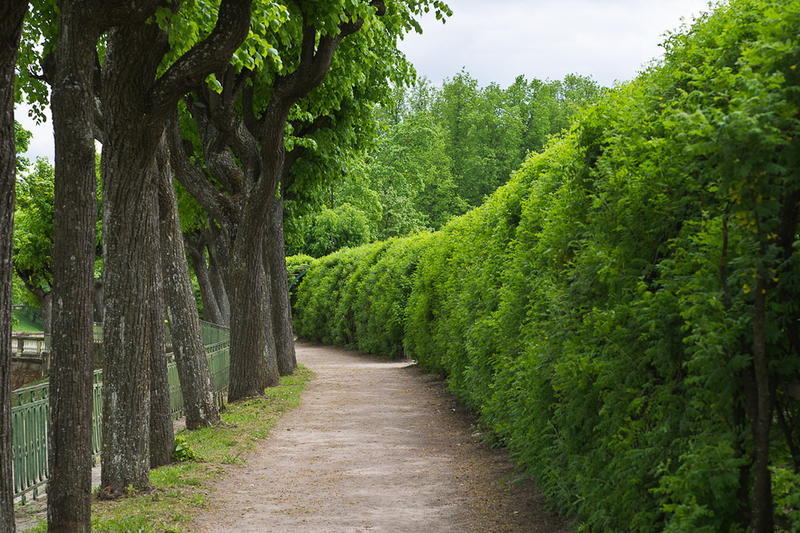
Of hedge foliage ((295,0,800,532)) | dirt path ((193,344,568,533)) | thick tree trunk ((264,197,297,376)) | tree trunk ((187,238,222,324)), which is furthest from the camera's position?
tree trunk ((187,238,222,324))

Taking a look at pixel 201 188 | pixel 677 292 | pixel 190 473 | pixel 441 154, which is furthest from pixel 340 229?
pixel 677 292

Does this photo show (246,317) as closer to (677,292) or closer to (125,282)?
(125,282)

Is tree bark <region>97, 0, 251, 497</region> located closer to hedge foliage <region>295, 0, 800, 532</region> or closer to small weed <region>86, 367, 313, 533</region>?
small weed <region>86, 367, 313, 533</region>

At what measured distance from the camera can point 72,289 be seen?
6984 millimetres

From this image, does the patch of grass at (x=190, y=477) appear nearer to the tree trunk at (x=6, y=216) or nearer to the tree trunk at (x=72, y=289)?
the tree trunk at (x=72, y=289)

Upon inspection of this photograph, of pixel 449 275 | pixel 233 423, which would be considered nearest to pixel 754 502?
pixel 233 423

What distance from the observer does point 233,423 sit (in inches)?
533

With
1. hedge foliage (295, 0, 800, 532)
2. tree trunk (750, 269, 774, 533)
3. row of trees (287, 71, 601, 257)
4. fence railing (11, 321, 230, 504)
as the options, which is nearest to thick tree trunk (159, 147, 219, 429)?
fence railing (11, 321, 230, 504)

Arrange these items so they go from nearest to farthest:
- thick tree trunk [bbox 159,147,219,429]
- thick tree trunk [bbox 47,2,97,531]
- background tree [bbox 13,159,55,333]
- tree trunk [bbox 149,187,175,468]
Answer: thick tree trunk [bbox 47,2,97,531], tree trunk [bbox 149,187,175,468], thick tree trunk [bbox 159,147,219,429], background tree [bbox 13,159,55,333]

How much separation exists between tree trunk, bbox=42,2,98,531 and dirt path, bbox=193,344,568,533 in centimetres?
130

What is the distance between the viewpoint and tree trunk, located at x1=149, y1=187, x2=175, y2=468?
1017 cm

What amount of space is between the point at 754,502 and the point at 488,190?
6128cm

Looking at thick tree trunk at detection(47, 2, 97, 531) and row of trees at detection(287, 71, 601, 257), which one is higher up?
row of trees at detection(287, 71, 601, 257)

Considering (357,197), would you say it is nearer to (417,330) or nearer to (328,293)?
(328,293)
